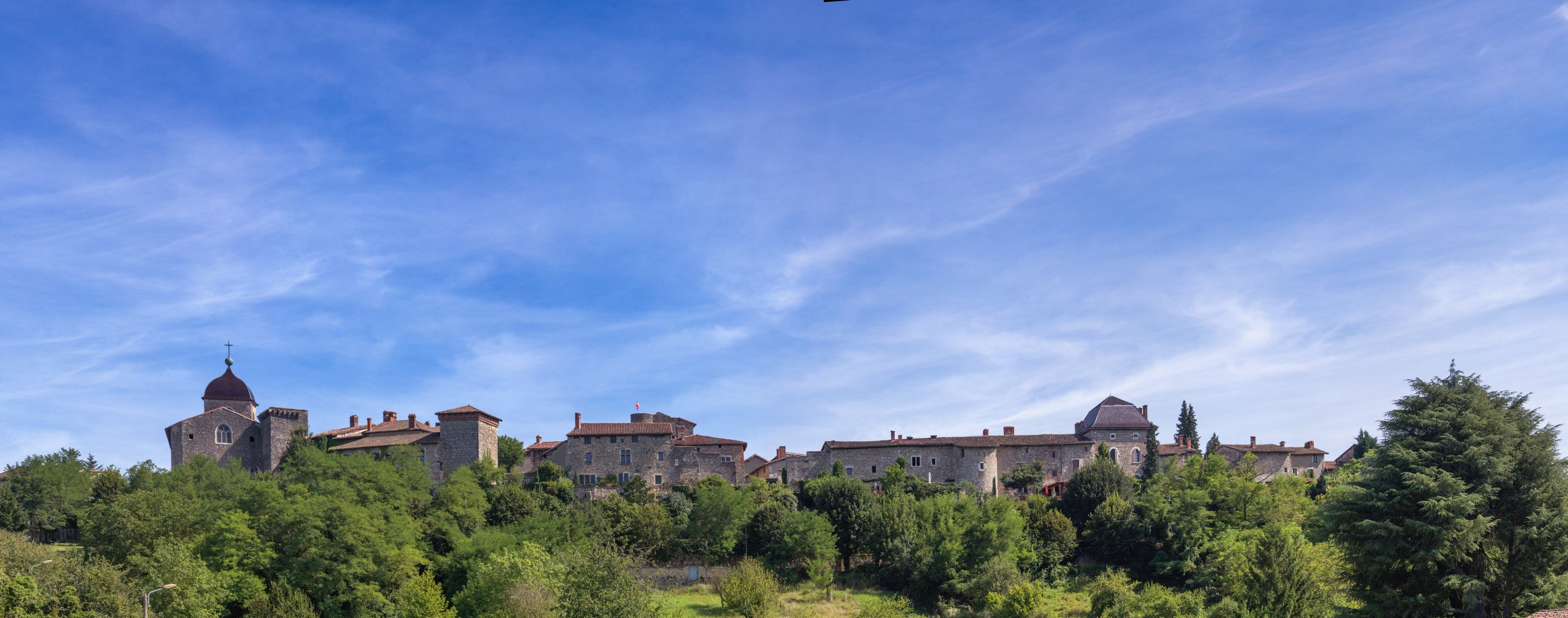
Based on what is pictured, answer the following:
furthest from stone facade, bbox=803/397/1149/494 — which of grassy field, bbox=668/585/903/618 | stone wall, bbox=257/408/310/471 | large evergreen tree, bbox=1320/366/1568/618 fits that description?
large evergreen tree, bbox=1320/366/1568/618

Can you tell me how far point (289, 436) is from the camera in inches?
3314

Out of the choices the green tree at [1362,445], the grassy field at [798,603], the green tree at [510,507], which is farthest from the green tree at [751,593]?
the green tree at [1362,445]

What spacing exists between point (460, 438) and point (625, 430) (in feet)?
40.6

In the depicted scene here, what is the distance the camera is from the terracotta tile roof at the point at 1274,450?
333 ft

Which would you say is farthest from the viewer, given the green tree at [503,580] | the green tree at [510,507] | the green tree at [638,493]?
the green tree at [638,493]

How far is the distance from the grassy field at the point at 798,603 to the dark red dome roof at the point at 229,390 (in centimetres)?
4389

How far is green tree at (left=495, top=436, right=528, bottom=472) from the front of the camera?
8394cm

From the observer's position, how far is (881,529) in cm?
7219

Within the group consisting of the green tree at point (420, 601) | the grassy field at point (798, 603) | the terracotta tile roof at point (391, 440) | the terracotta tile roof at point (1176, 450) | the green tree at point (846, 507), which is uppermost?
the terracotta tile roof at point (391, 440)

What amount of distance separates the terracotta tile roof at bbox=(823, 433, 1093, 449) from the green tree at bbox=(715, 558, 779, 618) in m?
27.7

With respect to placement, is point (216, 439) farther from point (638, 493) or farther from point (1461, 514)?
point (1461, 514)

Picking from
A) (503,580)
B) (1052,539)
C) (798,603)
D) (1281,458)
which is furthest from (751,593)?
(1281,458)

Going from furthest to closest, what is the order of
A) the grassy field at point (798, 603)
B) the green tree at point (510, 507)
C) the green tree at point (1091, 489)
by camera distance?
the green tree at point (1091, 489)
the green tree at point (510, 507)
the grassy field at point (798, 603)

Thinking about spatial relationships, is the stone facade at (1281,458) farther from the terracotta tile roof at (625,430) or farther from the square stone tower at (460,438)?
A: the square stone tower at (460,438)
